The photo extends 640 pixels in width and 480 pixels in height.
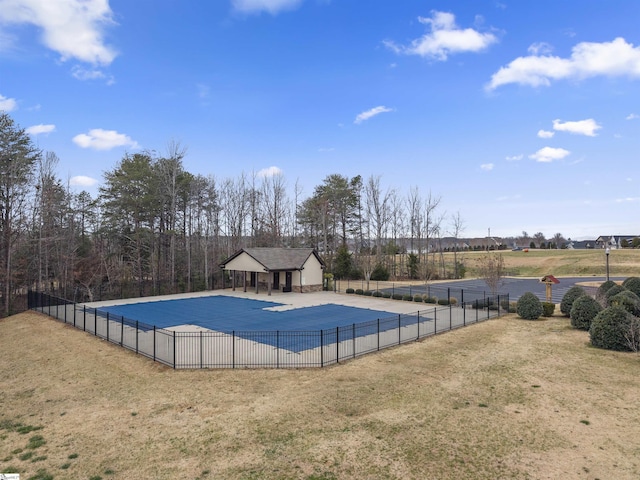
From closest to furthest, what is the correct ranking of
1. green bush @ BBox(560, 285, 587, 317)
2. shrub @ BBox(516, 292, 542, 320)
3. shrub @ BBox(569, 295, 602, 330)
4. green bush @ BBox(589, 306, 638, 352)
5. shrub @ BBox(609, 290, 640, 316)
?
green bush @ BBox(589, 306, 638, 352), shrub @ BBox(609, 290, 640, 316), shrub @ BBox(569, 295, 602, 330), green bush @ BBox(560, 285, 587, 317), shrub @ BBox(516, 292, 542, 320)

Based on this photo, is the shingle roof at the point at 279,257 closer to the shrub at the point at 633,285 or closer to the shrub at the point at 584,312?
the shrub at the point at 584,312

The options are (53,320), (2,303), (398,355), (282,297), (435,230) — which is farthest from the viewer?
(435,230)

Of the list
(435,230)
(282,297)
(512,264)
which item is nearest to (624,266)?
(512,264)

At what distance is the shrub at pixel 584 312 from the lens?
18703mm

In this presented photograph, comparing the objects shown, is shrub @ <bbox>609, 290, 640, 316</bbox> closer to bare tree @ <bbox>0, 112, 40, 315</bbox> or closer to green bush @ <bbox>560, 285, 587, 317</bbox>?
green bush @ <bbox>560, 285, 587, 317</bbox>

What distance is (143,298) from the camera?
33594 millimetres

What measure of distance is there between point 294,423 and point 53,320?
2213 cm

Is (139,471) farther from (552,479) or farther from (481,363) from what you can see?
(481,363)

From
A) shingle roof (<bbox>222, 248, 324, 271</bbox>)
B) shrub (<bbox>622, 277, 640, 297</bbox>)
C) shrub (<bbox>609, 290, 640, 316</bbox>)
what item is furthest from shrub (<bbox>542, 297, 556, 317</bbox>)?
shingle roof (<bbox>222, 248, 324, 271</bbox>)

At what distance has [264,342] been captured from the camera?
1725 centimetres

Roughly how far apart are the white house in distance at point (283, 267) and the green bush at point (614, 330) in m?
24.7

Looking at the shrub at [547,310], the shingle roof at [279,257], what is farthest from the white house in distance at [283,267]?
the shrub at [547,310]

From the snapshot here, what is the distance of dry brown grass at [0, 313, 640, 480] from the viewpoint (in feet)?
24.0

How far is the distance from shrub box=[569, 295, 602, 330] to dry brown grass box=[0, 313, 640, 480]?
3.76 metres
